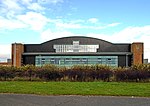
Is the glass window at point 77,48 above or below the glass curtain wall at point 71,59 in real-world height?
above

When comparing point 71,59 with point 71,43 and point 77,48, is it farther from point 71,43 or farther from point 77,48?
point 71,43

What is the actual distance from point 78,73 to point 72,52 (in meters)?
49.5

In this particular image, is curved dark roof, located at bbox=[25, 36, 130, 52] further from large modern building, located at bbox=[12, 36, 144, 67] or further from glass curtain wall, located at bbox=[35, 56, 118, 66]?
glass curtain wall, located at bbox=[35, 56, 118, 66]

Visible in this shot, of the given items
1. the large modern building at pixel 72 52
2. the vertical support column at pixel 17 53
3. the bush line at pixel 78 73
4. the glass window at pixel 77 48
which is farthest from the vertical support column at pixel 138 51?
the bush line at pixel 78 73

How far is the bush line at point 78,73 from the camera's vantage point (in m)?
25.7

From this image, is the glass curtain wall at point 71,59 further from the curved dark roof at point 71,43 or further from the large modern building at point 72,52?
the curved dark roof at point 71,43

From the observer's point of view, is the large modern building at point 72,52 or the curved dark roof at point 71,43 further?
the curved dark roof at point 71,43

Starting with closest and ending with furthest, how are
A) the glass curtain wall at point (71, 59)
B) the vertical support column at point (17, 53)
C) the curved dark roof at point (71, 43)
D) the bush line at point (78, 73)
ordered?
the bush line at point (78, 73)
the glass curtain wall at point (71, 59)
the vertical support column at point (17, 53)
the curved dark roof at point (71, 43)

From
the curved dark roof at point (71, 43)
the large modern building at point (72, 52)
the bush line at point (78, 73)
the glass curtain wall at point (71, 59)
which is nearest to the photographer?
the bush line at point (78, 73)

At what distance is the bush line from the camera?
84.3ft

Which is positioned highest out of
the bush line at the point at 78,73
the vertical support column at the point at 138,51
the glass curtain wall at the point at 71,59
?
the vertical support column at the point at 138,51

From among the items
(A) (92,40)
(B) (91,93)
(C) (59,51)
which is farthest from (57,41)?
(B) (91,93)

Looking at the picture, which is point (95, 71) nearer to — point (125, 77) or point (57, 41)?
point (125, 77)

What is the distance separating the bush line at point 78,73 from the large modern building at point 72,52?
1807 inches
